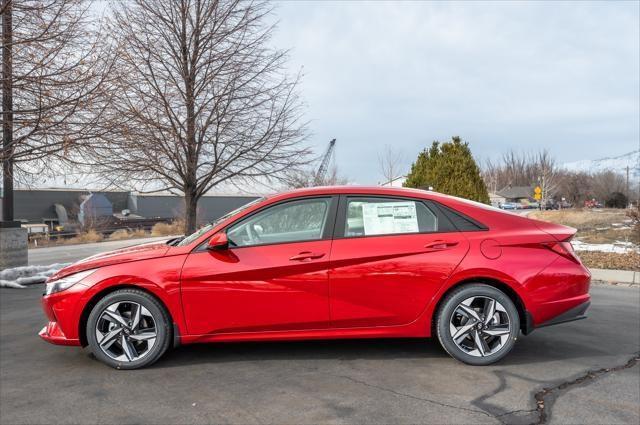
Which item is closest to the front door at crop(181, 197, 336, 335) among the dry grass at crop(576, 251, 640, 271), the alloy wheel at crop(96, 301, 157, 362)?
the alloy wheel at crop(96, 301, 157, 362)

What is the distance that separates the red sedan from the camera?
12.6ft

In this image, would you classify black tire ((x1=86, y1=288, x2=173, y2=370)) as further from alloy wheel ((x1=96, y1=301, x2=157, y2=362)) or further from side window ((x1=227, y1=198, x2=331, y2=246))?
side window ((x1=227, y1=198, x2=331, y2=246))

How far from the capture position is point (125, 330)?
3.85 metres

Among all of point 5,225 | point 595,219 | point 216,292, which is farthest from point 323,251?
point 595,219

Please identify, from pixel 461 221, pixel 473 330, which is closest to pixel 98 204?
pixel 461 221

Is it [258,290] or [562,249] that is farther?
[562,249]

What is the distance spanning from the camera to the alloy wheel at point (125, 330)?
12.6ft

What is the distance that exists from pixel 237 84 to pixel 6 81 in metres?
4.74

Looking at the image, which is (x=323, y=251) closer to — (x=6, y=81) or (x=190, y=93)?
(x=6, y=81)

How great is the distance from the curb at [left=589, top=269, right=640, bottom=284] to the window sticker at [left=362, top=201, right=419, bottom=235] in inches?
281

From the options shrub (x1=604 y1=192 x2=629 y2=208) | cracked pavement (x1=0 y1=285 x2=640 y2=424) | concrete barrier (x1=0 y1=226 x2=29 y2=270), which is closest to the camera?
cracked pavement (x1=0 y1=285 x2=640 y2=424)

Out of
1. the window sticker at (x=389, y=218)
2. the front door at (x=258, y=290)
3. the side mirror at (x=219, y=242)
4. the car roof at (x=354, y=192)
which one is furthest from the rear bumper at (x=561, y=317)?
the side mirror at (x=219, y=242)

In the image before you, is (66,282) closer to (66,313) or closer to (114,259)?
(66,313)

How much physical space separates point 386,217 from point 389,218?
0.03 meters
